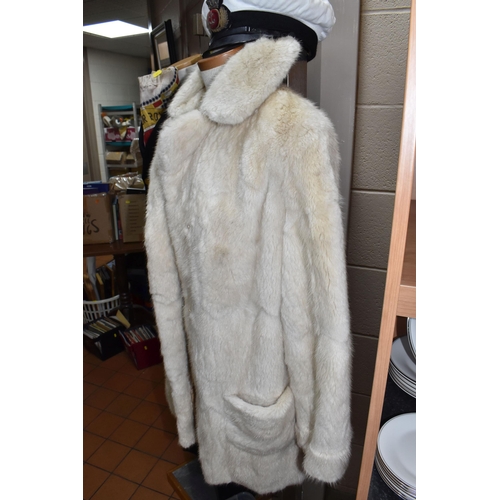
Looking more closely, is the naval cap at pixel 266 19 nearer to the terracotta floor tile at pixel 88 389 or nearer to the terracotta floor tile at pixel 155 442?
the terracotta floor tile at pixel 155 442

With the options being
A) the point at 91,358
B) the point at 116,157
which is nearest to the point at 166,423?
the point at 91,358

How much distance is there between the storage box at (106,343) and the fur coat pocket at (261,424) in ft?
6.62

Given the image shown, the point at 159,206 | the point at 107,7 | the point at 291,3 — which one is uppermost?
the point at 107,7

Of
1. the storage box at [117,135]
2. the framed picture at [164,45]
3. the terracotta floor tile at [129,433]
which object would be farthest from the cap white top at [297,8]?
the storage box at [117,135]

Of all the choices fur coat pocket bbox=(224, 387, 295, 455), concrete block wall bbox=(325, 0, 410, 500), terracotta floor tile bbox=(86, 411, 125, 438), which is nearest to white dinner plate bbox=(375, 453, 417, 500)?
fur coat pocket bbox=(224, 387, 295, 455)

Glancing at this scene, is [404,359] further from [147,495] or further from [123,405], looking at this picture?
[123,405]

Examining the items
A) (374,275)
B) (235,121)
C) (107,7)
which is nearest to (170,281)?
(235,121)

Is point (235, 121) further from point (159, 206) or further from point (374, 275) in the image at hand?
point (374, 275)

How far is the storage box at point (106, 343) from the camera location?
8.98ft

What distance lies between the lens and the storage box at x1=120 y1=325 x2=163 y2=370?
104 inches

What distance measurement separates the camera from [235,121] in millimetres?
815

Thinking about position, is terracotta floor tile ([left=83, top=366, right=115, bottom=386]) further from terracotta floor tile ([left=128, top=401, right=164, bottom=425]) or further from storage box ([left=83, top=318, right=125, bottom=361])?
terracotta floor tile ([left=128, top=401, right=164, bottom=425])
